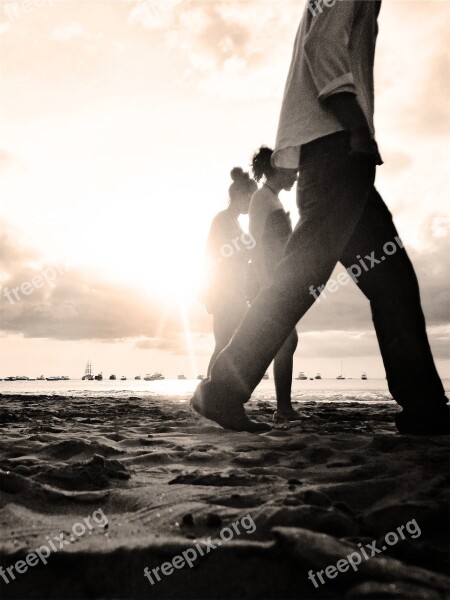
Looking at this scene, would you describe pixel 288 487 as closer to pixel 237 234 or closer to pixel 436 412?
pixel 436 412

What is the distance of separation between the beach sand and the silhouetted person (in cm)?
31

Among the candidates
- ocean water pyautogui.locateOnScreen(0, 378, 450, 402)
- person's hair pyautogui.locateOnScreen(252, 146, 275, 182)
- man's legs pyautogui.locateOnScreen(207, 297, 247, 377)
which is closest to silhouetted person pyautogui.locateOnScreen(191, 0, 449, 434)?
person's hair pyautogui.locateOnScreen(252, 146, 275, 182)

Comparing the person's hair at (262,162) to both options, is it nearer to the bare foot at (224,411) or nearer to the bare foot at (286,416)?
the bare foot at (286,416)

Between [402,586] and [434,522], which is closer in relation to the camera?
[402,586]

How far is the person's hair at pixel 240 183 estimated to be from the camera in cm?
521

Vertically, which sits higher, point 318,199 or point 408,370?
point 318,199

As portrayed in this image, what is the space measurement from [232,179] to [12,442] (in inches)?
140

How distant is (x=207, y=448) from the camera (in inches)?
104

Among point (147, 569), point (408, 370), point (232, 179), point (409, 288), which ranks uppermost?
point (232, 179)

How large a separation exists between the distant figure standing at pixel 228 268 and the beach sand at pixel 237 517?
288cm

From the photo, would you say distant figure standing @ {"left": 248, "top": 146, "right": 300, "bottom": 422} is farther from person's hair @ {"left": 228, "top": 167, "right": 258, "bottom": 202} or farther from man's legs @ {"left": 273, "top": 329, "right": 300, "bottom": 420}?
person's hair @ {"left": 228, "top": 167, "right": 258, "bottom": 202}

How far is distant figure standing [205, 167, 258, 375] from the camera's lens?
538 centimetres

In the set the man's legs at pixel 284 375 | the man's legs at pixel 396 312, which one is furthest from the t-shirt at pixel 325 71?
the man's legs at pixel 284 375

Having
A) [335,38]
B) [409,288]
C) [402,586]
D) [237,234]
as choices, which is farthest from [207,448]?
[237,234]
